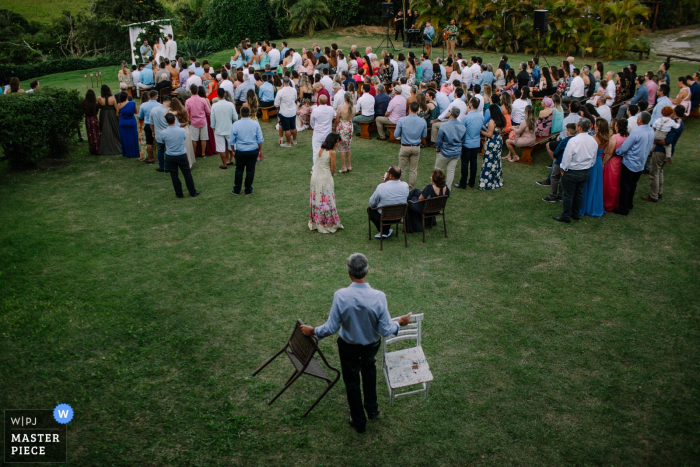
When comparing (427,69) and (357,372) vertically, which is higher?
(427,69)

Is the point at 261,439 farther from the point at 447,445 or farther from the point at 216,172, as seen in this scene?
the point at 216,172

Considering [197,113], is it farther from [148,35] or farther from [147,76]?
[148,35]

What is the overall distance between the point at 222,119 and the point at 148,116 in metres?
1.70

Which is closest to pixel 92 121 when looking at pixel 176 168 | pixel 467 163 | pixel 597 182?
pixel 176 168

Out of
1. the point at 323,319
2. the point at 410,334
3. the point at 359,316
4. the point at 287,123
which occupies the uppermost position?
the point at 287,123

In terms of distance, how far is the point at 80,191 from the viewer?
33.4 ft

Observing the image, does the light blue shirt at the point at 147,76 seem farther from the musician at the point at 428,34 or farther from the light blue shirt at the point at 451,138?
the musician at the point at 428,34

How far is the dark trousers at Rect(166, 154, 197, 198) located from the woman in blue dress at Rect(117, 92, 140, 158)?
3.29 m

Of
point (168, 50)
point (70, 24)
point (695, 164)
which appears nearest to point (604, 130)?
point (695, 164)

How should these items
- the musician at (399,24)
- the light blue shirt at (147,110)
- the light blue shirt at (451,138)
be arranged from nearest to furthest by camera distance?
1. the light blue shirt at (451,138)
2. the light blue shirt at (147,110)
3. the musician at (399,24)

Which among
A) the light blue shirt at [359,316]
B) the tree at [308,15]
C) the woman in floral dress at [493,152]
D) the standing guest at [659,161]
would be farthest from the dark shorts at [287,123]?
the tree at [308,15]

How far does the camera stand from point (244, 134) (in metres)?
9.16

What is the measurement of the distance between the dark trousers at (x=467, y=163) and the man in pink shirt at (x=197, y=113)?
6.02 m

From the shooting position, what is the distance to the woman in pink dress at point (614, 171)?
870 cm
